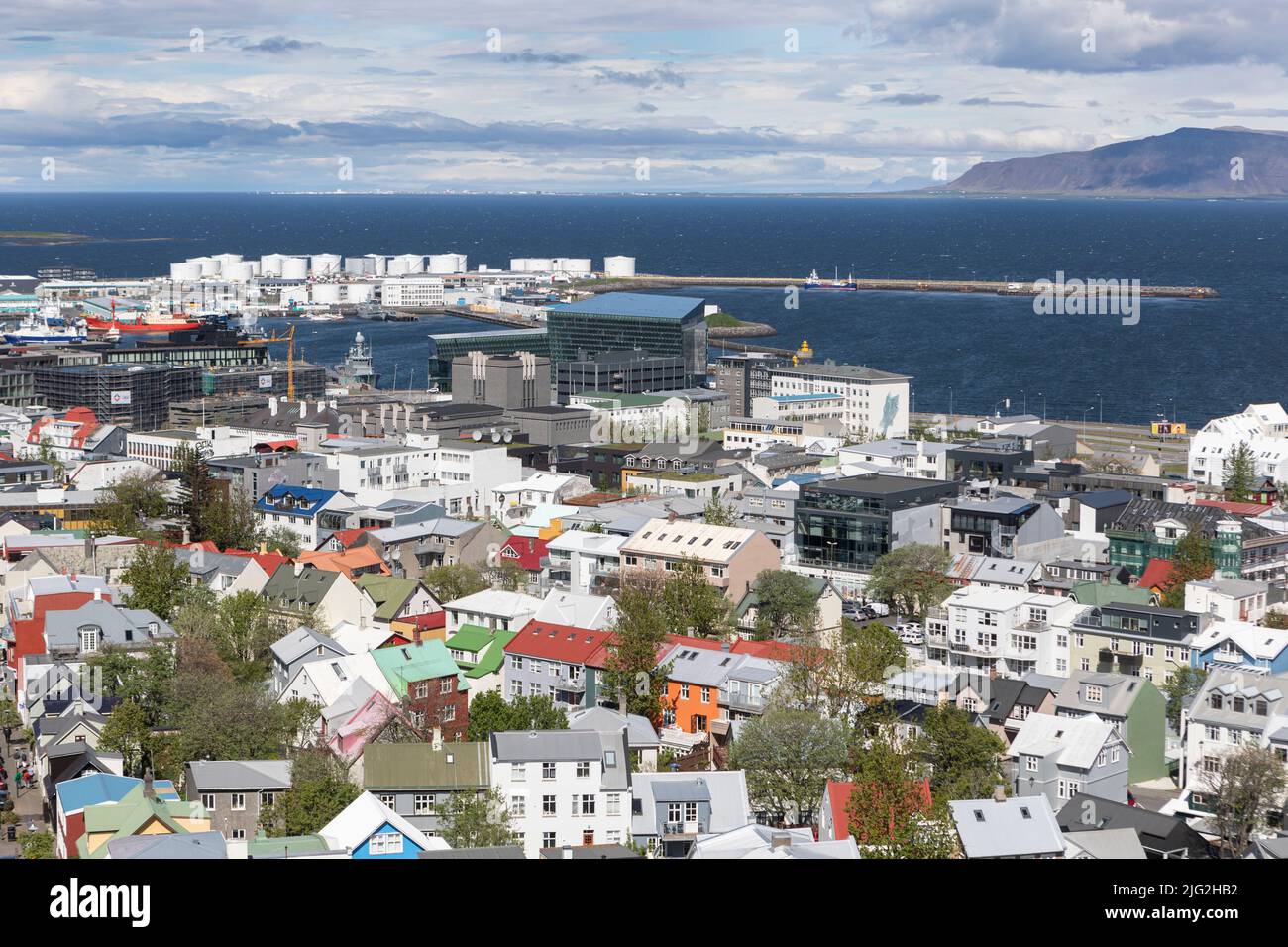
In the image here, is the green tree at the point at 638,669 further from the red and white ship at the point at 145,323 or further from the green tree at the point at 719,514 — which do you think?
the red and white ship at the point at 145,323

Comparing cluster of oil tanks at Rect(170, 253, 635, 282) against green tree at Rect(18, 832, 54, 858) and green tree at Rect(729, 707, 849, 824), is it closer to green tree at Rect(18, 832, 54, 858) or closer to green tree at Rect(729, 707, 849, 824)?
green tree at Rect(729, 707, 849, 824)

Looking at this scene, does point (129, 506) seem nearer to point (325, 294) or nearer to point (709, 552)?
point (709, 552)

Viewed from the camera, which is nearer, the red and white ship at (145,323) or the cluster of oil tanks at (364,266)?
the red and white ship at (145,323)

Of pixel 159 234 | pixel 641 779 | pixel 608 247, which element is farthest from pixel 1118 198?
pixel 641 779

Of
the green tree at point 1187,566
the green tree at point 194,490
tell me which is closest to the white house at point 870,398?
the green tree at point 194,490

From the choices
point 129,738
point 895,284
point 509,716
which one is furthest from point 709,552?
point 895,284

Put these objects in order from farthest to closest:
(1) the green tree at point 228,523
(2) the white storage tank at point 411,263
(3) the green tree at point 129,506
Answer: (2) the white storage tank at point 411,263, (1) the green tree at point 228,523, (3) the green tree at point 129,506
